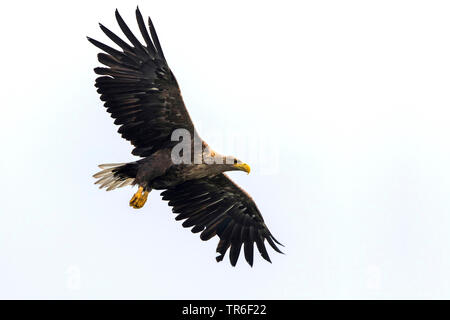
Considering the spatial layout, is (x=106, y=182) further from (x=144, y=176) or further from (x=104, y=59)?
(x=104, y=59)

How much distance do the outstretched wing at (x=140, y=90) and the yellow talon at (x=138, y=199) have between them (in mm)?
635

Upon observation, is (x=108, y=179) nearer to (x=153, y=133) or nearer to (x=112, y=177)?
(x=112, y=177)

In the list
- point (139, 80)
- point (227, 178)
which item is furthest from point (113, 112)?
point (227, 178)

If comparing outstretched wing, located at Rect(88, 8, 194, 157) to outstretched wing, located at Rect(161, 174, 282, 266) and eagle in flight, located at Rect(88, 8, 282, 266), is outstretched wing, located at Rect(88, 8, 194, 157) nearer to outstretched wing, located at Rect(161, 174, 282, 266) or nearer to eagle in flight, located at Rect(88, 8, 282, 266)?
eagle in flight, located at Rect(88, 8, 282, 266)

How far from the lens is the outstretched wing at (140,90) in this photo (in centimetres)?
1352

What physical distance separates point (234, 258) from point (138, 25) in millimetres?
4739

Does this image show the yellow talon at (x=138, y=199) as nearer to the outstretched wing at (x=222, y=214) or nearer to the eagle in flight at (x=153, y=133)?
the eagle in flight at (x=153, y=133)

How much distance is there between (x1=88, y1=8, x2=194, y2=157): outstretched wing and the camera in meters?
13.5

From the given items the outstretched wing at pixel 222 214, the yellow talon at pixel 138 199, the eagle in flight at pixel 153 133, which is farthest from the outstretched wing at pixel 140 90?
the outstretched wing at pixel 222 214

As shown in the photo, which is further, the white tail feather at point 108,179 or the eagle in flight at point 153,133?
the white tail feather at point 108,179

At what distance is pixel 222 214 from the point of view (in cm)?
1556

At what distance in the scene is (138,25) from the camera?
13188 mm

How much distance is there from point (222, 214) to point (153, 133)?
92.3 inches

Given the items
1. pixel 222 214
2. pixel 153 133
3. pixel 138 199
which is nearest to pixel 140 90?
pixel 153 133
